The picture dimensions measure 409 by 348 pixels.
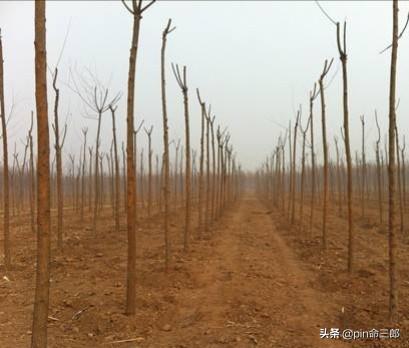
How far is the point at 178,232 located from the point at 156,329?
8.33 meters

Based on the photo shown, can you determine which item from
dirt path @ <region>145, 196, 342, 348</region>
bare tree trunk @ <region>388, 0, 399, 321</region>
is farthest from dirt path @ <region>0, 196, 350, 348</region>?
bare tree trunk @ <region>388, 0, 399, 321</region>

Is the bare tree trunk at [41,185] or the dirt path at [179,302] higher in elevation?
the bare tree trunk at [41,185]

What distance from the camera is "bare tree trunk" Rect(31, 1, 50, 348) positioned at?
3598 mm

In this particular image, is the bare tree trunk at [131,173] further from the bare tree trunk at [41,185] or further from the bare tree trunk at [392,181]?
the bare tree trunk at [392,181]

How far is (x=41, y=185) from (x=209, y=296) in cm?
364

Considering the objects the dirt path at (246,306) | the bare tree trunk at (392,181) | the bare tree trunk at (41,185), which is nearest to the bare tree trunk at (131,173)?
the dirt path at (246,306)

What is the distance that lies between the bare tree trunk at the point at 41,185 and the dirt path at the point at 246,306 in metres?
1.48

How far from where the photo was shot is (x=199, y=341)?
4.72m

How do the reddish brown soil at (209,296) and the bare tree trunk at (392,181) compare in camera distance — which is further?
the bare tree trunk at (392,181)

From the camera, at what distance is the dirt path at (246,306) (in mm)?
4785

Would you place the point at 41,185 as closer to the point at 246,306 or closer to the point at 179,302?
the point at 179,302

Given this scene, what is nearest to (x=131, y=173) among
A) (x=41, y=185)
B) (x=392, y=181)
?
(x=41, y=185)

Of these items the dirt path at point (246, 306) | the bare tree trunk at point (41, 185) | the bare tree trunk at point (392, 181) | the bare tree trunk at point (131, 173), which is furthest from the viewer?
the bare tree trunk at point (131, 173)

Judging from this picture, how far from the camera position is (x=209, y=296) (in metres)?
6.43
